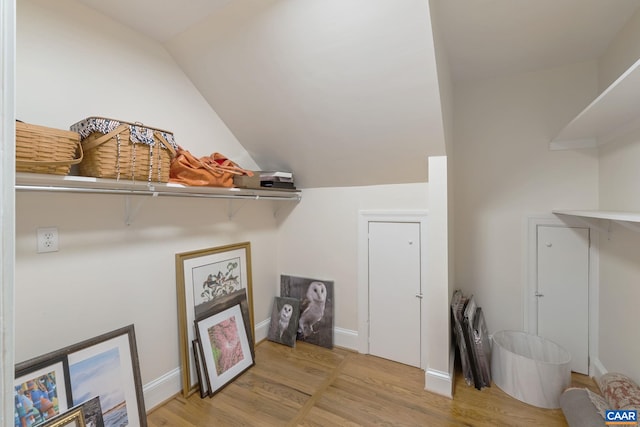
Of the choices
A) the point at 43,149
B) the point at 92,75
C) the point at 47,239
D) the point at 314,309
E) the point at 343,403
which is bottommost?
the point at 343,403

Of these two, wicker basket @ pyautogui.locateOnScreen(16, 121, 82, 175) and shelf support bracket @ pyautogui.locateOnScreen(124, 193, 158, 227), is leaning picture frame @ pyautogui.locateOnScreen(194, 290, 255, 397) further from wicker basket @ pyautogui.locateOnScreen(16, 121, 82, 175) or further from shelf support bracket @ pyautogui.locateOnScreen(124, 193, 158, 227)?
wicker basket @ pyautogui.locateOnScreen(16, 121, 82, 175)

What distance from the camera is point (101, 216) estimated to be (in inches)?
64.5

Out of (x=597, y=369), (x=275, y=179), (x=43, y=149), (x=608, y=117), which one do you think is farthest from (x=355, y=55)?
(x=597, y=369)

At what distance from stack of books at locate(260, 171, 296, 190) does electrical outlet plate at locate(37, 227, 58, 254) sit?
4.46 feet

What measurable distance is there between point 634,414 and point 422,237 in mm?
1427

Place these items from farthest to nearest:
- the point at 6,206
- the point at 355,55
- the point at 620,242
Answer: the point at 620,242, the point at 355,55, the point at 6,206

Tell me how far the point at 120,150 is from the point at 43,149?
0.29 metres

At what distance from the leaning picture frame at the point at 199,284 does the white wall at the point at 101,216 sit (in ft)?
0.21

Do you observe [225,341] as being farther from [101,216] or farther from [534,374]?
[534,374]

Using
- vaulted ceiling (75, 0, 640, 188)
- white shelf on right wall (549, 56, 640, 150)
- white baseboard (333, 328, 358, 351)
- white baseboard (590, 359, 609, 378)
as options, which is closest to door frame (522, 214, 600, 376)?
white baseboard (590, 359, 609, 378)

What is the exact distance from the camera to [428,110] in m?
1.83

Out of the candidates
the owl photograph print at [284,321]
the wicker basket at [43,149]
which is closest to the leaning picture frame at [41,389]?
the wicker basket at [43,149]

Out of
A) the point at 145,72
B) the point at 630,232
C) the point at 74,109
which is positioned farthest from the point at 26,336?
the point at 630,232

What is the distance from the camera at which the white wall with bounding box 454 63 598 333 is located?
2.26m
